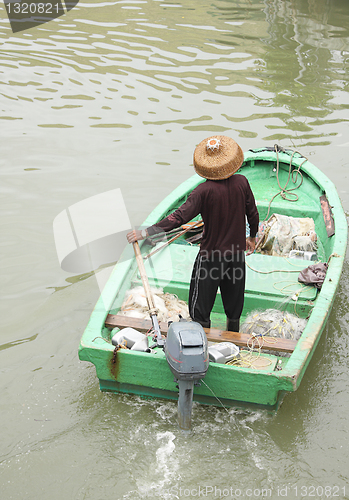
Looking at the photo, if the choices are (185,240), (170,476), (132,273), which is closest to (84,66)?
(185,240)

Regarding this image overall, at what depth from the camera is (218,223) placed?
4.16 metres

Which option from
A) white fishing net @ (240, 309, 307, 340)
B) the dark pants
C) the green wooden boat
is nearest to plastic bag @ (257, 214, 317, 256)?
the green wooden boat

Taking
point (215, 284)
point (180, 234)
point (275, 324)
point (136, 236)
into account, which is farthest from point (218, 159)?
point (180, 234)

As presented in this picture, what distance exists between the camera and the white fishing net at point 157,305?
4.78m

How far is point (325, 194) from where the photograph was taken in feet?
21.6

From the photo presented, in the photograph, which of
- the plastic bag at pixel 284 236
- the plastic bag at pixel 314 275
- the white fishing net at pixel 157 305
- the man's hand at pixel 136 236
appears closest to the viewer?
the man's hand at pixel 136 236

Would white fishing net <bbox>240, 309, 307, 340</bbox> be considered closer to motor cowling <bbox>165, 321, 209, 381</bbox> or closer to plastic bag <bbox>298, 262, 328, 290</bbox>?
plastic bag <bbox>298, 262, 328, 290</bbox>

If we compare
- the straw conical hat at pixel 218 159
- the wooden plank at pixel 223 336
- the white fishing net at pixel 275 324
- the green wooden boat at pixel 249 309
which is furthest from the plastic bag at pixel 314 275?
the straw conical hat at pixel 218 159

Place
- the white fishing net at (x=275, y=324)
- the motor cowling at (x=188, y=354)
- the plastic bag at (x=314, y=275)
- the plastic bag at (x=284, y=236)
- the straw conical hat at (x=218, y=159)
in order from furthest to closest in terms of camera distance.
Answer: the plastic bag at (x=284, y=236) → the plastic bag at (x=314, y=275) → the white fishing net at (x=275, y=324) → the straw conical hat at (x=218, y=159) → the motor cowling at (x=188, y=354)

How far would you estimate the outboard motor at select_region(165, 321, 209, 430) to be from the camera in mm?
3604

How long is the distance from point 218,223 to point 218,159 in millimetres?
532

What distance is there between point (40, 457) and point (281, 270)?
116 inches

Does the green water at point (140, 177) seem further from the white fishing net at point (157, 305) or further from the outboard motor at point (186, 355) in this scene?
the white fishing net at point (157, 305)

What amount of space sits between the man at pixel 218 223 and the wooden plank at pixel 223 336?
0.62ft
